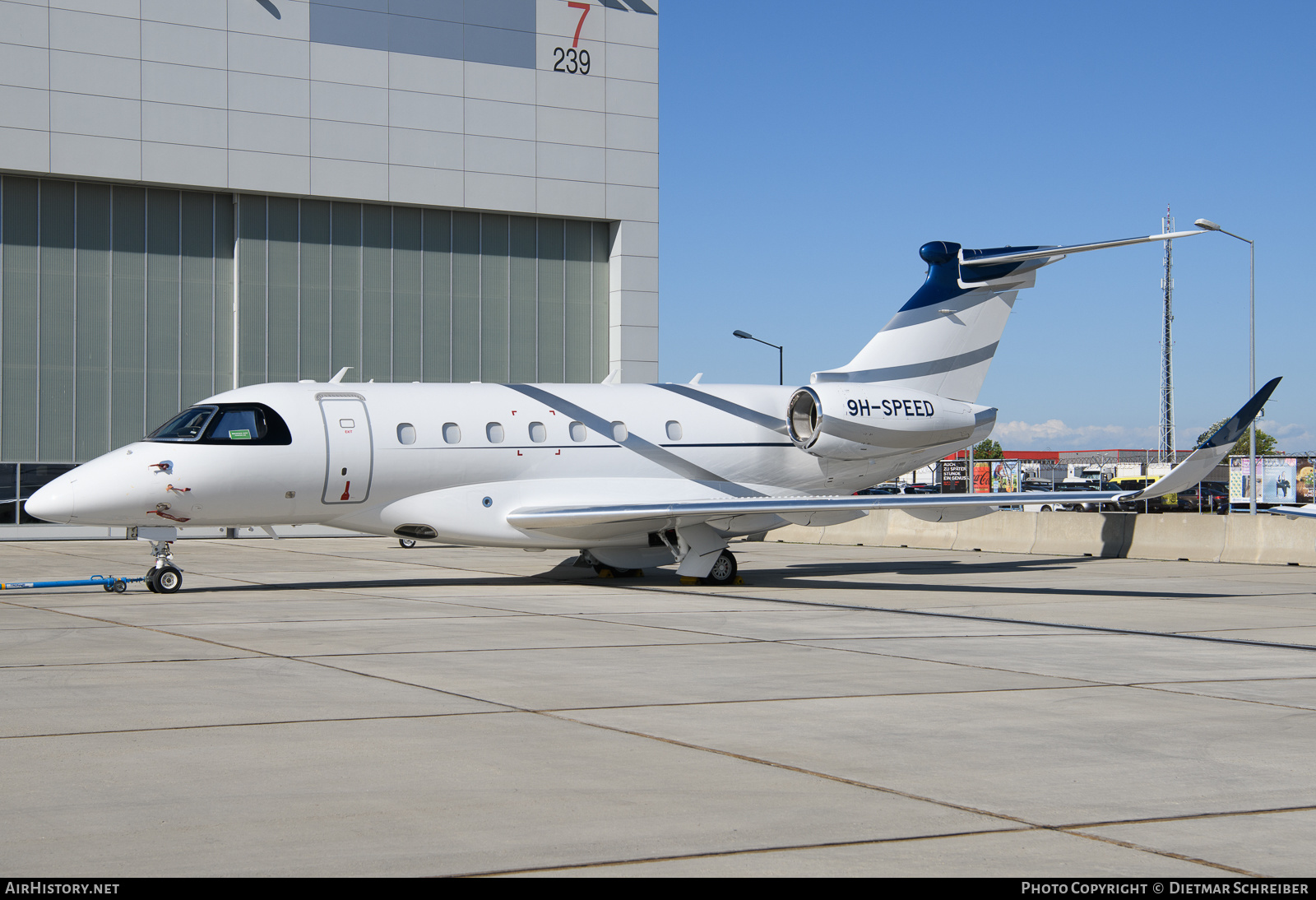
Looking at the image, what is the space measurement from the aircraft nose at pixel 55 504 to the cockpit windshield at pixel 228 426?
1275 millimetres

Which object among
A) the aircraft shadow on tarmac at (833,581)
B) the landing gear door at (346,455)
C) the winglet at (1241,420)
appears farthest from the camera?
the aircraft shadow on tarmac at (833,581)

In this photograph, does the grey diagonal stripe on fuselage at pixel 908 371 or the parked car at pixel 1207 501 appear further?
the parked car at pixel 1207 501

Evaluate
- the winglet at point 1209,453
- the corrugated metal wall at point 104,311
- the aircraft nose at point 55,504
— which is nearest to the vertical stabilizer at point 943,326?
the winglet at point 1209,453

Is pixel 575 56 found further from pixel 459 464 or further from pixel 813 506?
pixel 813 506

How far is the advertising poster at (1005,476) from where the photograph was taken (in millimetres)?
55219

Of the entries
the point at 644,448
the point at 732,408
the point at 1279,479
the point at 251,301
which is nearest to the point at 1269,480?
the point at 1279,479

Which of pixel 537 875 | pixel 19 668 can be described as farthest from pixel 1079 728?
pixel 19 668

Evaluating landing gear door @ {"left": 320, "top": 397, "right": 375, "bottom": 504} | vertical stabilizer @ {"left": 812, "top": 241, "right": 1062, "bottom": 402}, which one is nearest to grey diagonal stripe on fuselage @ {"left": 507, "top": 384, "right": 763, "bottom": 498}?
landing gear door @ {"left": 320, "top": 397, "right": 375, "bottom": 504}

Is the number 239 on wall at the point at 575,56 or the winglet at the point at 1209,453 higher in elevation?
the number 239 on wall at the point at 575,56

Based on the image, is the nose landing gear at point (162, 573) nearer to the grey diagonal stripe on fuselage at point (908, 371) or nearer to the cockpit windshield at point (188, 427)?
the cockpit windshield at point (188, 427)

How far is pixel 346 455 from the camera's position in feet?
56.7

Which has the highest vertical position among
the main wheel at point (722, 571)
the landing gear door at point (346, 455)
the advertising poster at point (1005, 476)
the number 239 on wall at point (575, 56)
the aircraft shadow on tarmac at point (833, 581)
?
the number 239 on wall at point (575, 56)

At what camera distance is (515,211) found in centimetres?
3991

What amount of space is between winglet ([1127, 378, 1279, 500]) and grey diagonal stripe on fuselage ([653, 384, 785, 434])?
612 centimetres
